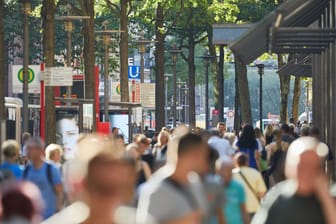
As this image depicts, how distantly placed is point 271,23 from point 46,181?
31.5ft

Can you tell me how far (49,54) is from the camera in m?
34.8

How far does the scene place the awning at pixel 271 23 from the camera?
961 inches

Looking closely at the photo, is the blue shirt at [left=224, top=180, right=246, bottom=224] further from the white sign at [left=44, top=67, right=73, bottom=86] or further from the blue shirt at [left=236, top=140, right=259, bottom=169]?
the white sign at [left=44, top=67, right=73, bottom=86]

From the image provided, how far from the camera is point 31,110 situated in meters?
A: 53.9

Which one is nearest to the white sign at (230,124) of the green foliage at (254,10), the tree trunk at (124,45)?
the green foliage at (254,10)

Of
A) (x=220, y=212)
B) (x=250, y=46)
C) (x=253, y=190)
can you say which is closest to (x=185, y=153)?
(x=220, y=212)

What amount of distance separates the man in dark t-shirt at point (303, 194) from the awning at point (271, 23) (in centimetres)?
1397

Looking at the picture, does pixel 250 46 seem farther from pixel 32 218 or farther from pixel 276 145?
pixel 32 218

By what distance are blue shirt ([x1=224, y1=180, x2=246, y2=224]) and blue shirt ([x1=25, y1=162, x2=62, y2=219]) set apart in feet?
9.38

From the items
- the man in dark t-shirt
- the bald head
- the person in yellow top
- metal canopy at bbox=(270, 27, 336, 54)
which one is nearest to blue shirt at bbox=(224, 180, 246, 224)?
the person in yellow top

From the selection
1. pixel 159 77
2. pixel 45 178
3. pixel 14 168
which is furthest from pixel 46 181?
pixel 159 77

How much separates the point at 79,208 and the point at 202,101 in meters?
181

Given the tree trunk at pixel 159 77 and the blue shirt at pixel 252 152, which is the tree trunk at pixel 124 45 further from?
the blue shirt at pixel 252 152

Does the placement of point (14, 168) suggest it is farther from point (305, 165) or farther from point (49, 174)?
point (305, 165)
